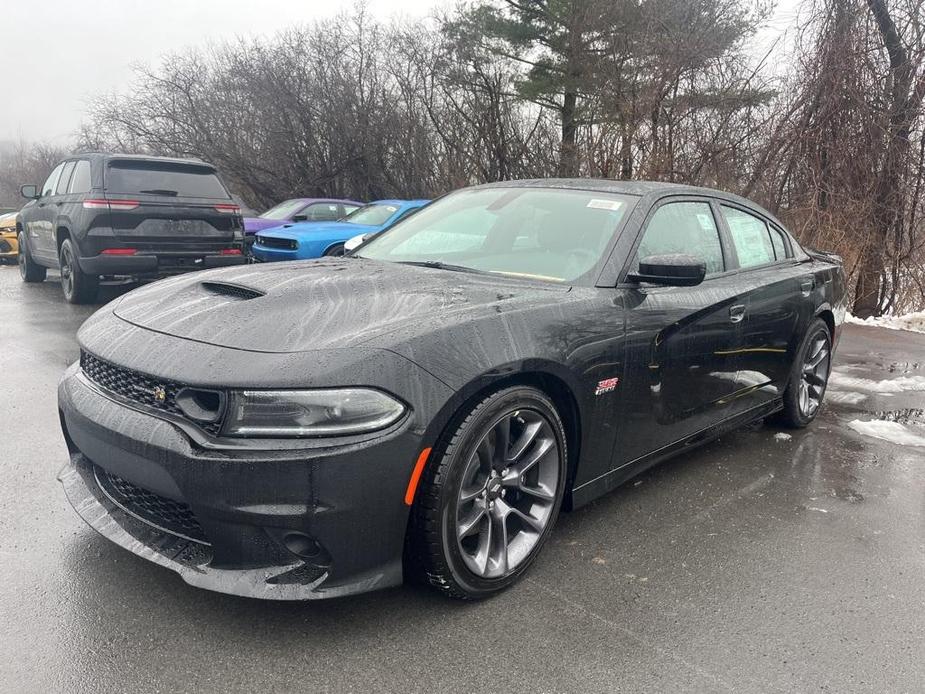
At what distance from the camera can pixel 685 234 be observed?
11.6 ft

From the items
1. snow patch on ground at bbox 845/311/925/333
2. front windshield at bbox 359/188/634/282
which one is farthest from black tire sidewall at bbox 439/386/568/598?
snow patch on ground at bbox 845/311/925/333

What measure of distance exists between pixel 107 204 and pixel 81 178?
80cm

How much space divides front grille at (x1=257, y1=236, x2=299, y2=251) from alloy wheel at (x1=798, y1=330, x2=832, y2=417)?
→ 274 inches

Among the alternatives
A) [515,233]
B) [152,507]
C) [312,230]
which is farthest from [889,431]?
[312,230]

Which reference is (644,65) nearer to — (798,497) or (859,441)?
(859,441)

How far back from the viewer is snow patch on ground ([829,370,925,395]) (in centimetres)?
579

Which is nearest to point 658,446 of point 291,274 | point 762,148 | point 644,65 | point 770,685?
point 770,685

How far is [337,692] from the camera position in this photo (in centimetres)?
197

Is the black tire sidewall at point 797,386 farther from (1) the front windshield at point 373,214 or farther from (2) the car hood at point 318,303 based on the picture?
(1) the front windshield at point 373,214

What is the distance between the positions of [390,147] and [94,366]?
812 inches

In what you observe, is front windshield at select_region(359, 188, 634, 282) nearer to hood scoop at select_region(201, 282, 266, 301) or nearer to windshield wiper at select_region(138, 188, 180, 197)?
hood scoop at select_region(201, 282, 266, 301)

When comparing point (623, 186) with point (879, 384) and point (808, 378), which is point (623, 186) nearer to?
point (808, 378)

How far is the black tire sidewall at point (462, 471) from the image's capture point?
2250 millimetres

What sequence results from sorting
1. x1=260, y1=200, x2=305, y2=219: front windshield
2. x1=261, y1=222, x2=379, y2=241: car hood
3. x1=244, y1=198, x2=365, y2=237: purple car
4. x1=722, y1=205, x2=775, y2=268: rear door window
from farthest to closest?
1. x1=260, y1=200, x2=305, y2=219: front windshield
2. x1=244, y1=198, x2=365, y2=237: purple car
3. x1=261, y1=222, x2=379, y2=241: car hood
4. x1=722, y1=205, x2=775, y2=268: rear door window
